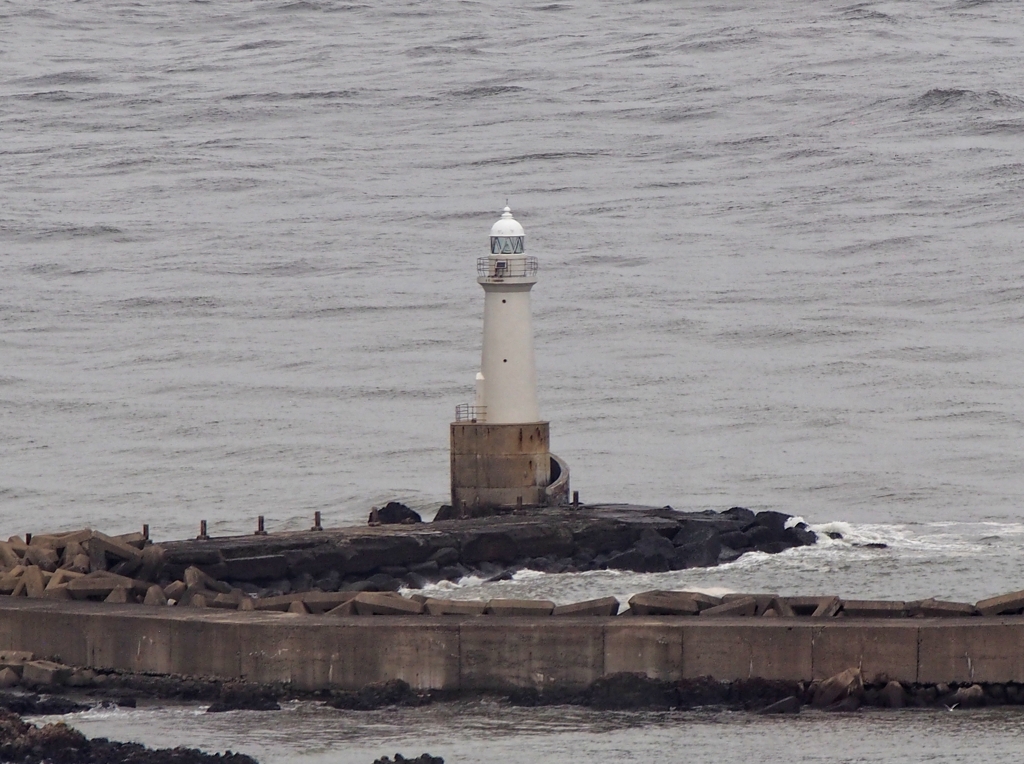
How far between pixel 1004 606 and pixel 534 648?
16.7 ft

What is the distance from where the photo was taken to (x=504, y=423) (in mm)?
31281

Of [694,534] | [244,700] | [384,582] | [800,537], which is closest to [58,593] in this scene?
[244,700]

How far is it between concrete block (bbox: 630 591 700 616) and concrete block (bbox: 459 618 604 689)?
1.00 m

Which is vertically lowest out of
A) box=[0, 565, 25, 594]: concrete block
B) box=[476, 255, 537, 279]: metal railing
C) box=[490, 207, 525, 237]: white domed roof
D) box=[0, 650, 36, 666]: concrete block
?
box=[0, 650, 36, 666]: concrete block

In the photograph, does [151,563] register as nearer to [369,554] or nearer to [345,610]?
[369,554]

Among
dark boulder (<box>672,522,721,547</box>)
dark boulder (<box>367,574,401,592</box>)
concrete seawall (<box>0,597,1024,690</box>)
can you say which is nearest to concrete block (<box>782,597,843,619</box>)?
concrete seawall (<box>0,597,1024,690</box>)

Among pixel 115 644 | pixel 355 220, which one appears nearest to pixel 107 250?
pixel 355 220

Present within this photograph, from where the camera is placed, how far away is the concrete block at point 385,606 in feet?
75.8

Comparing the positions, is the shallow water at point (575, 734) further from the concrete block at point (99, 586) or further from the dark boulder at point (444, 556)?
the dark boulder at point (444, 556)

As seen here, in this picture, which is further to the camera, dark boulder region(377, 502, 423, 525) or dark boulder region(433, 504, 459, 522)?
dark boulder region(377, 502, 423, 525)

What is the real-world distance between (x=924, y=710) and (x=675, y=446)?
75.2 ft

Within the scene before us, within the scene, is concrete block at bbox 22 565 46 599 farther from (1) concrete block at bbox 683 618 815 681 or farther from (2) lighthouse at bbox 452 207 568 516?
(2) lighthouse at bbox 452 207 568 516

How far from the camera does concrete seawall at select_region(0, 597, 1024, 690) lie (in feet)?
71.1

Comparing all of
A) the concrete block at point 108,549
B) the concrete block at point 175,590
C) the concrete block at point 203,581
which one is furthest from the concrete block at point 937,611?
the concrete block at point 108,549
